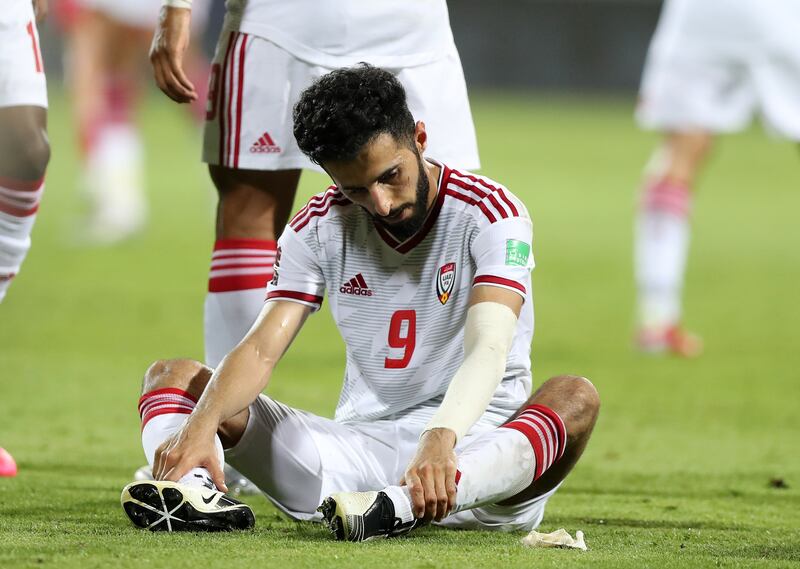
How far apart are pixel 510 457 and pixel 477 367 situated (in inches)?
7.1

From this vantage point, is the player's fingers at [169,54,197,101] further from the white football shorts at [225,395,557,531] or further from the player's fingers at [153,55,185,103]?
the white football shorts at [225,395,557,531]

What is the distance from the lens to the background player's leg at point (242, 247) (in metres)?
3.63

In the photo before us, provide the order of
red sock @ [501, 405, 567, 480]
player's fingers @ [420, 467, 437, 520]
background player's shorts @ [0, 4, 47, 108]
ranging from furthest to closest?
background player's shorts @ [0, 4, 47, 108]
red sock @ [501, 405, 567, 480]
player's fingers @ [420, 467, 437, 520]

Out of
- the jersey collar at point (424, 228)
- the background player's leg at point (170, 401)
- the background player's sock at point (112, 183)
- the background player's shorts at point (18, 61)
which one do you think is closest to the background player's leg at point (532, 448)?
the jersey collar at point (424, 228)

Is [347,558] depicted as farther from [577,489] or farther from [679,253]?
[679,253]

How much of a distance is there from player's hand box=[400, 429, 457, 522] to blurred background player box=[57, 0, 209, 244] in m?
6.95

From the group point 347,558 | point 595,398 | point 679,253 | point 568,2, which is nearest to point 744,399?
point 679,253

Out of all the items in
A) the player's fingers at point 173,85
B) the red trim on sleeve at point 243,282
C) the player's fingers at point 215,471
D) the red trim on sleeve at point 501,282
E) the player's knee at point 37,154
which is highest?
the player's fingers at point 173,85

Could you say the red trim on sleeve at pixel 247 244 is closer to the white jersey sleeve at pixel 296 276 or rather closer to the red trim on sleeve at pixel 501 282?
the white jersey sleeve at pixel 296 276

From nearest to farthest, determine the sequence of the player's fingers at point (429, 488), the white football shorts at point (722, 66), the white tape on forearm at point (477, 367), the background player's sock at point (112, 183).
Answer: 1. the player's fingers at point (429, 488)
2. the white tape on forearm at point (477, 367)
3. the white football shorts at point (722, 66)
4. the background player's sock at point (112, 183)

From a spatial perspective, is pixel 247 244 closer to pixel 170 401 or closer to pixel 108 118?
pixel 170 401

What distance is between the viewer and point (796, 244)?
969cm

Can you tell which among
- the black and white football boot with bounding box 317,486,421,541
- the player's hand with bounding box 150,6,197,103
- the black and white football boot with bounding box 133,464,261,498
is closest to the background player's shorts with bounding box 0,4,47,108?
the player's hand with bounding box 150,6,197,103

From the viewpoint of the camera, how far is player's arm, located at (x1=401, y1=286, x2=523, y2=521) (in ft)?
8.75
